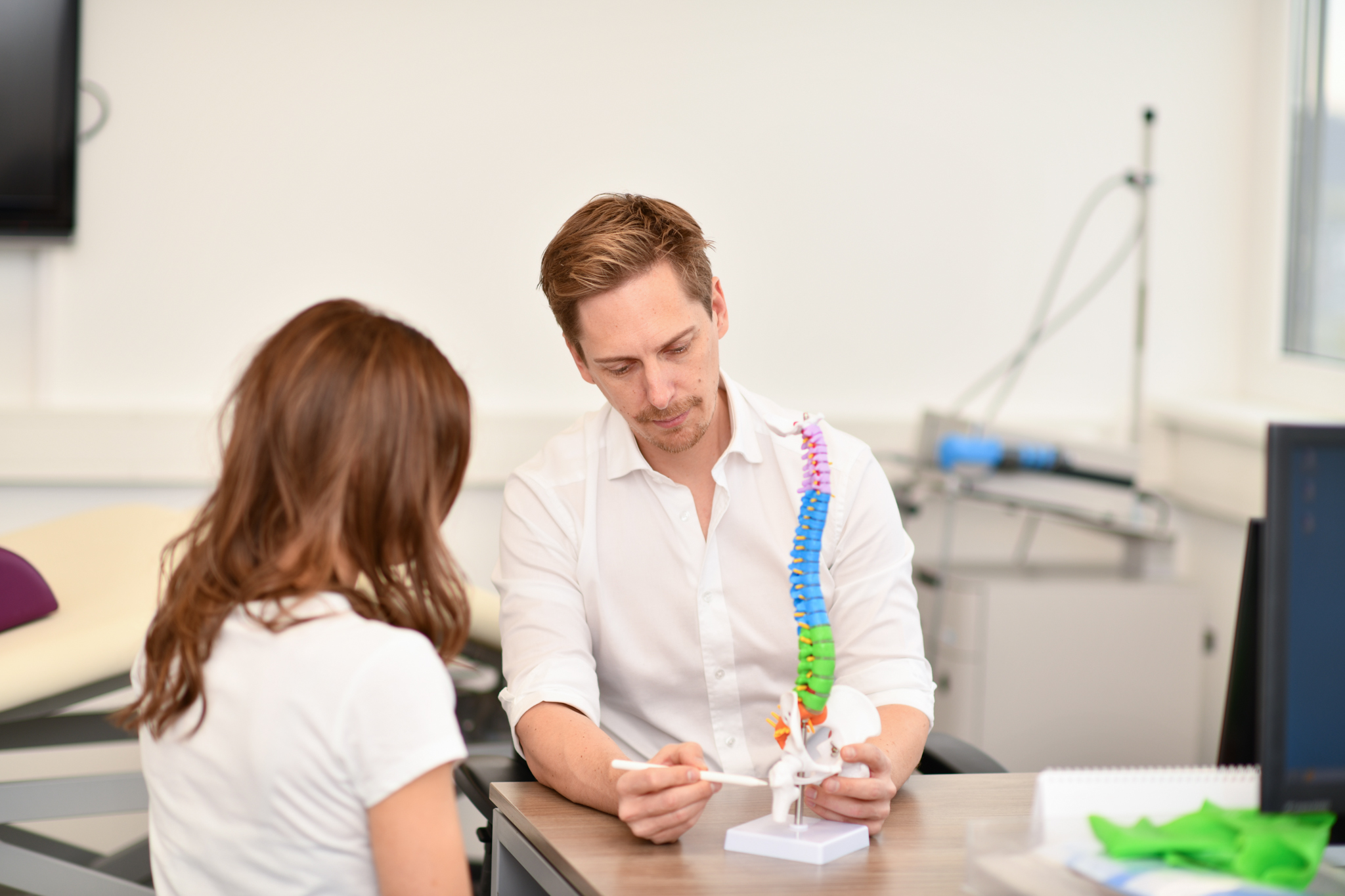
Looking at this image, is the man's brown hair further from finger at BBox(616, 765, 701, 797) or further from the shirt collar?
finger at BBox(616, 765, 701, 797)

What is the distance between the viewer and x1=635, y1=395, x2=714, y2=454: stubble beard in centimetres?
151

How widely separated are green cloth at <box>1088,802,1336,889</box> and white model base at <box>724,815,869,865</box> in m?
0.23

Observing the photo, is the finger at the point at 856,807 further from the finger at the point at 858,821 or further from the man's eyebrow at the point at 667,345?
the man's eyebrow at the point at 667,345

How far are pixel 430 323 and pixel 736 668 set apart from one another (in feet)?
5.04

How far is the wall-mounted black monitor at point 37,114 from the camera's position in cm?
258

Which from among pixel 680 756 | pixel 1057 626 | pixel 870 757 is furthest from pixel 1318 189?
pixel 680 756

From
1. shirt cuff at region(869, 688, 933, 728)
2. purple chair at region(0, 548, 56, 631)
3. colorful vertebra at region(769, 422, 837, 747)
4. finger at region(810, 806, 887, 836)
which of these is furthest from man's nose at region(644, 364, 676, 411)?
purple chair at region(0, 548, 56, 631)

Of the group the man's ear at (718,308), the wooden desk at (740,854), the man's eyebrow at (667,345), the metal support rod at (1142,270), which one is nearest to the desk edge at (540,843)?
the wooden desk at (740,854)

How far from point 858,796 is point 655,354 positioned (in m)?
0.59

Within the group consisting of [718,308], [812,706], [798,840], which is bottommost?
[798,840]

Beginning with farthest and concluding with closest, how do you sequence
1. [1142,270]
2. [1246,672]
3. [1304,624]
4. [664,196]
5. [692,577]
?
[1142,270]
[664,196]
[692,577]
[1246,672]
[1304,624]

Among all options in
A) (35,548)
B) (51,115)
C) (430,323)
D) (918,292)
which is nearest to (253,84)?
(51,115)

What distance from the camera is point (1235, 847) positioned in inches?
36.9

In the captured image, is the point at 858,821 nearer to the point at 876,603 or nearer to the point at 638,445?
the point at 876,603
